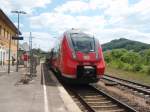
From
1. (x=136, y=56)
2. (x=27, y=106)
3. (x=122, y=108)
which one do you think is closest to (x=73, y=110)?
(x=27, y=106)

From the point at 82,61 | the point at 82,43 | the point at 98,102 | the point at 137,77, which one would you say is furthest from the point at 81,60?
the point at 137,77

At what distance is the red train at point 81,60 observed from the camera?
20642 millimetres

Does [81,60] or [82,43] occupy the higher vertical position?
[82,43]

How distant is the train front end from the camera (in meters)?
20.6

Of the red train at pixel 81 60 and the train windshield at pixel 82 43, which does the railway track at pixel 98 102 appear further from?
the train windshield at pixel 82 43

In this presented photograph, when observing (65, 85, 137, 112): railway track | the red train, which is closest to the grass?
the red train

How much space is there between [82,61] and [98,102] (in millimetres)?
4719

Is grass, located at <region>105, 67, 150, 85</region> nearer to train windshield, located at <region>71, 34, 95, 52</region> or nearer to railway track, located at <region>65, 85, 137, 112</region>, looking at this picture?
train windshield, located at <region>71, 34, 95, 52</region>

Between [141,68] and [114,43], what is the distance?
125258mm

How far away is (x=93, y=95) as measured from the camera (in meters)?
19.1

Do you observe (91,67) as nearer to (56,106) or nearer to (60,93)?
(60,93)

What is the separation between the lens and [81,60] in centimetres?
2075

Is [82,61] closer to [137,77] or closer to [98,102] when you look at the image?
[98,102]

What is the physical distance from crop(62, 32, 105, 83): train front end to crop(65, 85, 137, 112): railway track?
2.53 ft
